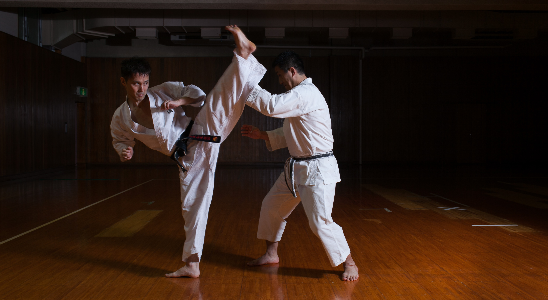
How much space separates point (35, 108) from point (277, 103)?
772cm

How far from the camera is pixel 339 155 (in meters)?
11.1

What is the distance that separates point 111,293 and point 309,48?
9.31 metres

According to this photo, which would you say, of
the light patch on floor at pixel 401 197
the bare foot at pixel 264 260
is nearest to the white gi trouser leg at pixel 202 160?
the bare foot at pixel 264 260

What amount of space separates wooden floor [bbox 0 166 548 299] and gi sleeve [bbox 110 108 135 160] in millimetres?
769

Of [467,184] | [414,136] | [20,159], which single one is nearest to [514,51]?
[414,136]

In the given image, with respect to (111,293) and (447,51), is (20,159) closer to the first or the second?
(111,293)


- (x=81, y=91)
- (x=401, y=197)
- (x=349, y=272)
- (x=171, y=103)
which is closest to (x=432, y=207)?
(x=401, y=197)

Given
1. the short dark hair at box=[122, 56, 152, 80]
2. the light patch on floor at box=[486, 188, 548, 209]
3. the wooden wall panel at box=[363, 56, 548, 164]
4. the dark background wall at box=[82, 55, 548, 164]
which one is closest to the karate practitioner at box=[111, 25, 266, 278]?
the short dark hair at box=[122, 56, 152, 80]

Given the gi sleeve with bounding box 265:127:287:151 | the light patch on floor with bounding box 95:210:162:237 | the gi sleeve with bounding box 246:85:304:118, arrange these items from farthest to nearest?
the light patch on floor with bounding box 95:210:162:237
the gi sleeve with bounding box 265:127:287:151
the gi sleeve with bounding box 246:85:304:118

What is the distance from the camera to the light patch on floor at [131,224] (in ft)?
11.4

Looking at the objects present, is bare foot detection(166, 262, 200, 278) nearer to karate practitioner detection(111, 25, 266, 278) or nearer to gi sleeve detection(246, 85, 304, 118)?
karate practitioner detection(111, 25, 266, 278)

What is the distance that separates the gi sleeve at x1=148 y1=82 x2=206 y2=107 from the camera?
2.38m

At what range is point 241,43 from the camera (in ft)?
6.96

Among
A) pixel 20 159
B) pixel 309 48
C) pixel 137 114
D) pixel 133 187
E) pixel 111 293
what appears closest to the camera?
pixel 111 293
